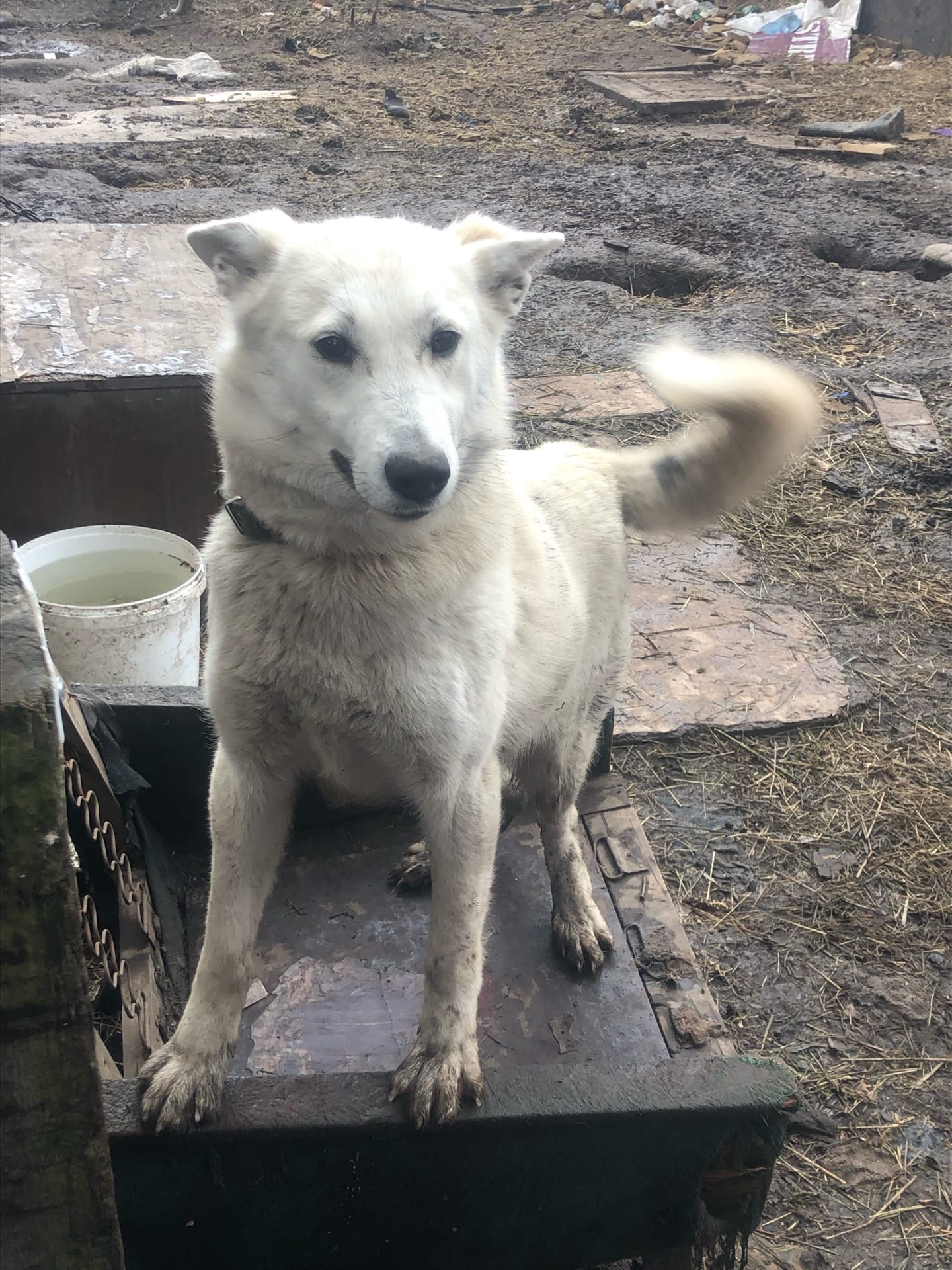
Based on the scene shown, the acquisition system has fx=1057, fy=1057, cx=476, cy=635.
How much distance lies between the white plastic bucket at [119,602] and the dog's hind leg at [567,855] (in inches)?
47.3

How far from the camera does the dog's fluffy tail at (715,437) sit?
2207mm

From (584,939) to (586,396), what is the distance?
334 centimetres

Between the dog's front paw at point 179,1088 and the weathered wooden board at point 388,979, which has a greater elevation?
the dog's front paw at point 179,1088

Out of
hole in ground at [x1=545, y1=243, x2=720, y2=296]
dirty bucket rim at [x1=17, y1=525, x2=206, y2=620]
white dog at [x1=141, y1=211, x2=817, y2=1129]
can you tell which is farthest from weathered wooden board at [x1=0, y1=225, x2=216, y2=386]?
hole in ground at [x1=545, y1=243, x2=720, y2=296]

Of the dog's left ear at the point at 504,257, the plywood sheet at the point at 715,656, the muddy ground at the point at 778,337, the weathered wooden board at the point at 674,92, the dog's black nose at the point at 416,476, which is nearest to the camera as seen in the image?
the dog's black nose at the point at 416,476

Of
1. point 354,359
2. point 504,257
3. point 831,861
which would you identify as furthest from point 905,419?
point 354,359

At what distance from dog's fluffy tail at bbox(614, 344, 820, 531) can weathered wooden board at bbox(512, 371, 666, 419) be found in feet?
7.90

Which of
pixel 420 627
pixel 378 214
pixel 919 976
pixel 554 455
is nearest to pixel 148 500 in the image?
pixel 554 455

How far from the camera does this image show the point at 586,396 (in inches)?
203

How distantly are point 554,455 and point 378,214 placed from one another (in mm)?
5296

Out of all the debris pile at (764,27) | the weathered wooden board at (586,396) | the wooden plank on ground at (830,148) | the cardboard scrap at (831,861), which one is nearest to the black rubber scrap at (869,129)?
the wooden plank on ground at (830,148)

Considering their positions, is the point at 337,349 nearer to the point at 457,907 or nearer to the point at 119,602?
the point at 457,907

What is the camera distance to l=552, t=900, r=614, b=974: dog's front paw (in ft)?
7.81

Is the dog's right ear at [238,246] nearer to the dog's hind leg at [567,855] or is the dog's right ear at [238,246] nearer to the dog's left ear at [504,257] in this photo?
the dog's left ear at [504,257]
